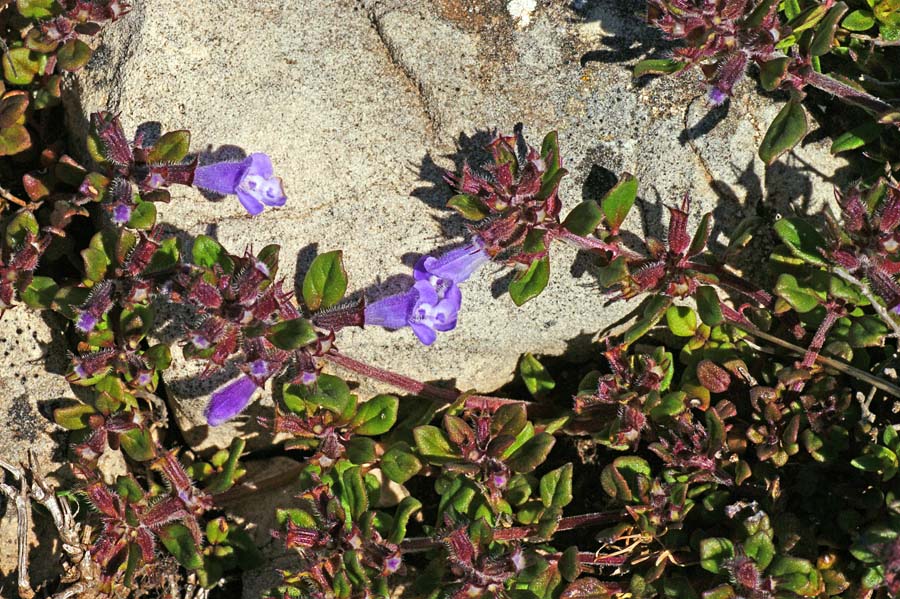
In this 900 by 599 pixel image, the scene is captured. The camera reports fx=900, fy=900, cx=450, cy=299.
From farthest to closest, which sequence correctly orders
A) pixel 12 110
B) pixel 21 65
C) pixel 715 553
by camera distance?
pixel 21 65, pixel 12 110, pixel 715 553

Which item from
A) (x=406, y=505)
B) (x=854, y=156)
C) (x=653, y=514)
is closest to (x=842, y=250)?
(x=854, y=156)

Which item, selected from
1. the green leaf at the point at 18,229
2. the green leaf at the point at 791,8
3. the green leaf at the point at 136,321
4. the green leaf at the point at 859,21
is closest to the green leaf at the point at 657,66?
the green leaf at the point at 791,8

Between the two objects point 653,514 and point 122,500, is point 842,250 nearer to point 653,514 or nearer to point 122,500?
point 653,514

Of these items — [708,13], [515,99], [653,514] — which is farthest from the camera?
[515,99]

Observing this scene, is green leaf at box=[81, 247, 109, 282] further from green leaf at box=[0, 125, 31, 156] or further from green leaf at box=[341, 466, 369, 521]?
green leaf at box=[341, 466, 369, 521]

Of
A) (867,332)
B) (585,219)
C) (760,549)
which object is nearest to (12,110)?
(585,219)

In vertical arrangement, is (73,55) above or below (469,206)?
above

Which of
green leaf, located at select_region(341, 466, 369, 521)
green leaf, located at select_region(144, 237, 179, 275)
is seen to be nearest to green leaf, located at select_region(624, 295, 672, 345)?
green leaf, located at select_region(341, 466, 369, 521)

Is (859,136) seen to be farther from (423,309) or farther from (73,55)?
(73,55)
